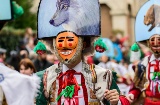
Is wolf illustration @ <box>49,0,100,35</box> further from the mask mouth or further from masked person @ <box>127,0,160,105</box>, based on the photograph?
masked person @ <box>127,0,160,105</box>

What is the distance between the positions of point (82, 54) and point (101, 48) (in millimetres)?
480

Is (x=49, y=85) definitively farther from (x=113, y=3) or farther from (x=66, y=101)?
(x=113, y=3)

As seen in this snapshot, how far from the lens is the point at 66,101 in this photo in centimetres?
635

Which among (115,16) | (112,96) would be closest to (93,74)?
(112,96)

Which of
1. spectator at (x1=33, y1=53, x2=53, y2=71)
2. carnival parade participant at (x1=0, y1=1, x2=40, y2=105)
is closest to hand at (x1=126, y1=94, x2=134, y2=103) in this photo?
carnival parade participant at (x1=0, y1=1, x2=40, y2=105)

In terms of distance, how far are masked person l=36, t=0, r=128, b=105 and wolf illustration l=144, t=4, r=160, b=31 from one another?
6.85 ft

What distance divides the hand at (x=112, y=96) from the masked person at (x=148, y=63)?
74.9 inches

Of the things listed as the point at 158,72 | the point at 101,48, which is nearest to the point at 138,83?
the point at 158,72

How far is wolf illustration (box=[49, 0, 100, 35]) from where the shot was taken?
639cm

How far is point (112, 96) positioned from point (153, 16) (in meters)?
2.47

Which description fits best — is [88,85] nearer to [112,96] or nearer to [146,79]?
[112,96]

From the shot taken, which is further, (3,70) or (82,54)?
(82,54)

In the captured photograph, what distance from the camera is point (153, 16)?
27.8 feet

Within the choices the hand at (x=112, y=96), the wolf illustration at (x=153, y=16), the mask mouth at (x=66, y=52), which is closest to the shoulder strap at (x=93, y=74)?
the hand at (x=112, y=96)
